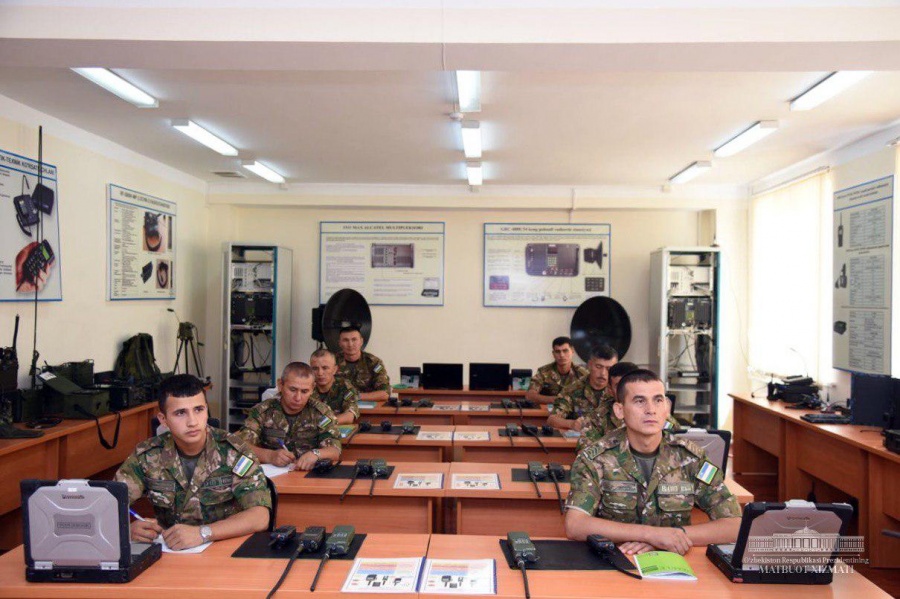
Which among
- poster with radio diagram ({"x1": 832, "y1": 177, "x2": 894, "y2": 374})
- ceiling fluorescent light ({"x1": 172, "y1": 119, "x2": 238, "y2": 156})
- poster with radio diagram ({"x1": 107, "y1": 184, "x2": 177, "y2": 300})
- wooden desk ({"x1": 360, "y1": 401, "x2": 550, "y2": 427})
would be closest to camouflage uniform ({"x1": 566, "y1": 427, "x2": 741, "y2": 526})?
wooden desk ({"x1": 360, "y1": 401, "x2": 550, "y2": 427})

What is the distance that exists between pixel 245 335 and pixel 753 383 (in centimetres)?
593

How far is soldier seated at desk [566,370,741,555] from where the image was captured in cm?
249

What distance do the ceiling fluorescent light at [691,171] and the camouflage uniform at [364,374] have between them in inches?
146

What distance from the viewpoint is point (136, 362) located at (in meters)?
5.66

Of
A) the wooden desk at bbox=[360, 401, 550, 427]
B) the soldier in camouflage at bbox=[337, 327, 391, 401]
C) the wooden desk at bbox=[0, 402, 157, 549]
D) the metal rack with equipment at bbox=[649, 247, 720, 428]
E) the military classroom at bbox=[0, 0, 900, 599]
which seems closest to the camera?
the military classroom at bbox=[0, 0, 900, 599]

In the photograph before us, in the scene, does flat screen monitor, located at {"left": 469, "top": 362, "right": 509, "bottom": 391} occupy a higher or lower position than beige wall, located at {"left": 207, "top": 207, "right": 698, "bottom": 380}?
lower

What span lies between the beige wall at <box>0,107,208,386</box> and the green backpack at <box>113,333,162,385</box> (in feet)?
0.26

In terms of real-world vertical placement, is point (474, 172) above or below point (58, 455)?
above

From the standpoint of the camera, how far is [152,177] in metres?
6.22

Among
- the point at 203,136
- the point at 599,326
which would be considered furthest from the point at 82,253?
the point at 599,326

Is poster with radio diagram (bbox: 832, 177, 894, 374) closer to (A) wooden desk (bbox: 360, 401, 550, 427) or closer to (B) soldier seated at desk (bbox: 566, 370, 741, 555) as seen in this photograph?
(A) wooden desk (bbox: 360, 401, 550, 427)

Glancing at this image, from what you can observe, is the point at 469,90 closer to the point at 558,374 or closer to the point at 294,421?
the point at 294,421

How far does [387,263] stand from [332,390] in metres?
3.09

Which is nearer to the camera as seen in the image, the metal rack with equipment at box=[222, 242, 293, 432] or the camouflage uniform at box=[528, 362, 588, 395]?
the camouflage uniform at box=[528, 362, 588, 395]
